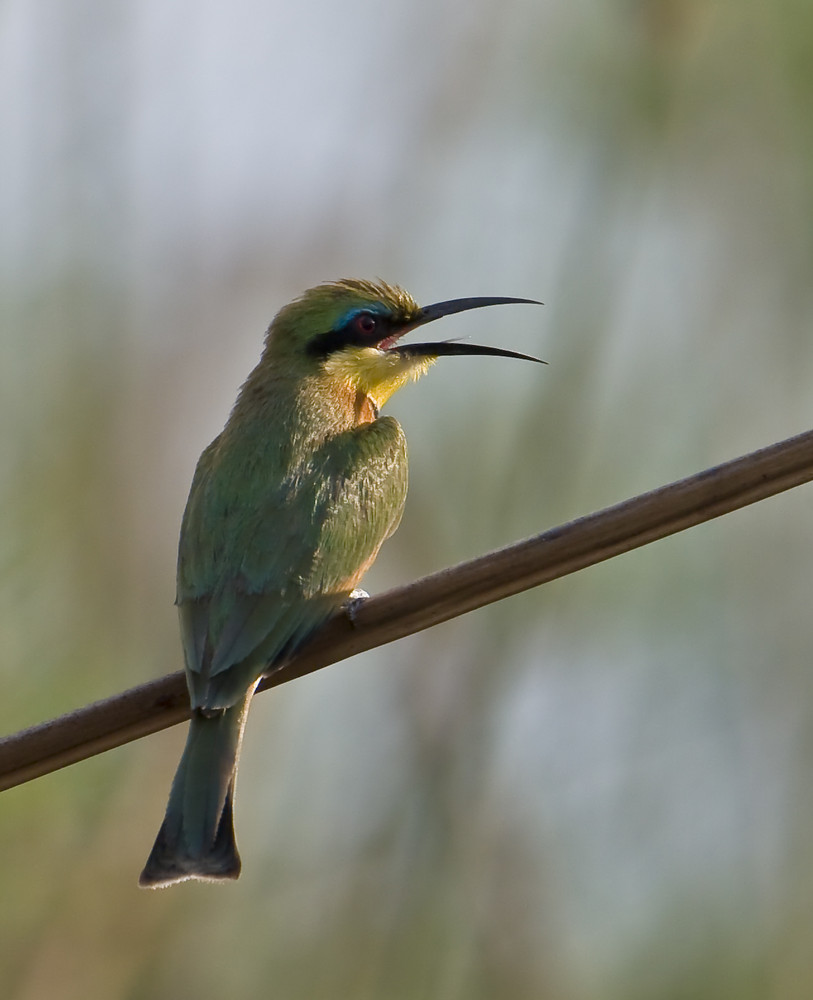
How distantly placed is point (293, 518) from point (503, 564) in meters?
1.25

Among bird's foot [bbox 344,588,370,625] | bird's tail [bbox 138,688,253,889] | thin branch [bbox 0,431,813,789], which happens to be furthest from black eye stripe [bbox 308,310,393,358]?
thin branch [bbox 0,431,813,789]

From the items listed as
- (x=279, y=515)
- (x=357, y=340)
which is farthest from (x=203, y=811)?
(x=357, y=340)

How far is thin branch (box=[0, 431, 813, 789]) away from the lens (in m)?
2.30

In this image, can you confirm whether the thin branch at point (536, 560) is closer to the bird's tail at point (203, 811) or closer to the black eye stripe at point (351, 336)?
the bird's tail at point (203, 811)

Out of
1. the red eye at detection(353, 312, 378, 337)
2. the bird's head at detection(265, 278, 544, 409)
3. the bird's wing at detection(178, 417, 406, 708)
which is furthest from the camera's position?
the red eye at detection(353, 312, 378, 337)

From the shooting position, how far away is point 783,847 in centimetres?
447

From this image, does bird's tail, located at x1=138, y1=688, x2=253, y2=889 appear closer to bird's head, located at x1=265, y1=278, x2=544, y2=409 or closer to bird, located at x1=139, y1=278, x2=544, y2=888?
bird, located at x1=139, y1=278, x2=544, y2=888

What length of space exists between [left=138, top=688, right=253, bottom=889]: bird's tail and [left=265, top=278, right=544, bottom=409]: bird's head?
1.52 meters

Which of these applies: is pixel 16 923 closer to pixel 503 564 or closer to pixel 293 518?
pixel 293 518

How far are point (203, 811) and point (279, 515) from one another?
77cm

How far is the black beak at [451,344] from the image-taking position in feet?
14.9

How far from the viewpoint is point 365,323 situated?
4.65m

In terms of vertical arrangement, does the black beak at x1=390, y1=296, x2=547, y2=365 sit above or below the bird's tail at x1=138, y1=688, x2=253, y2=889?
above

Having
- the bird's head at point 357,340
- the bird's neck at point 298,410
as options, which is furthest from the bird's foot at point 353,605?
the bird's head at point 357,340
